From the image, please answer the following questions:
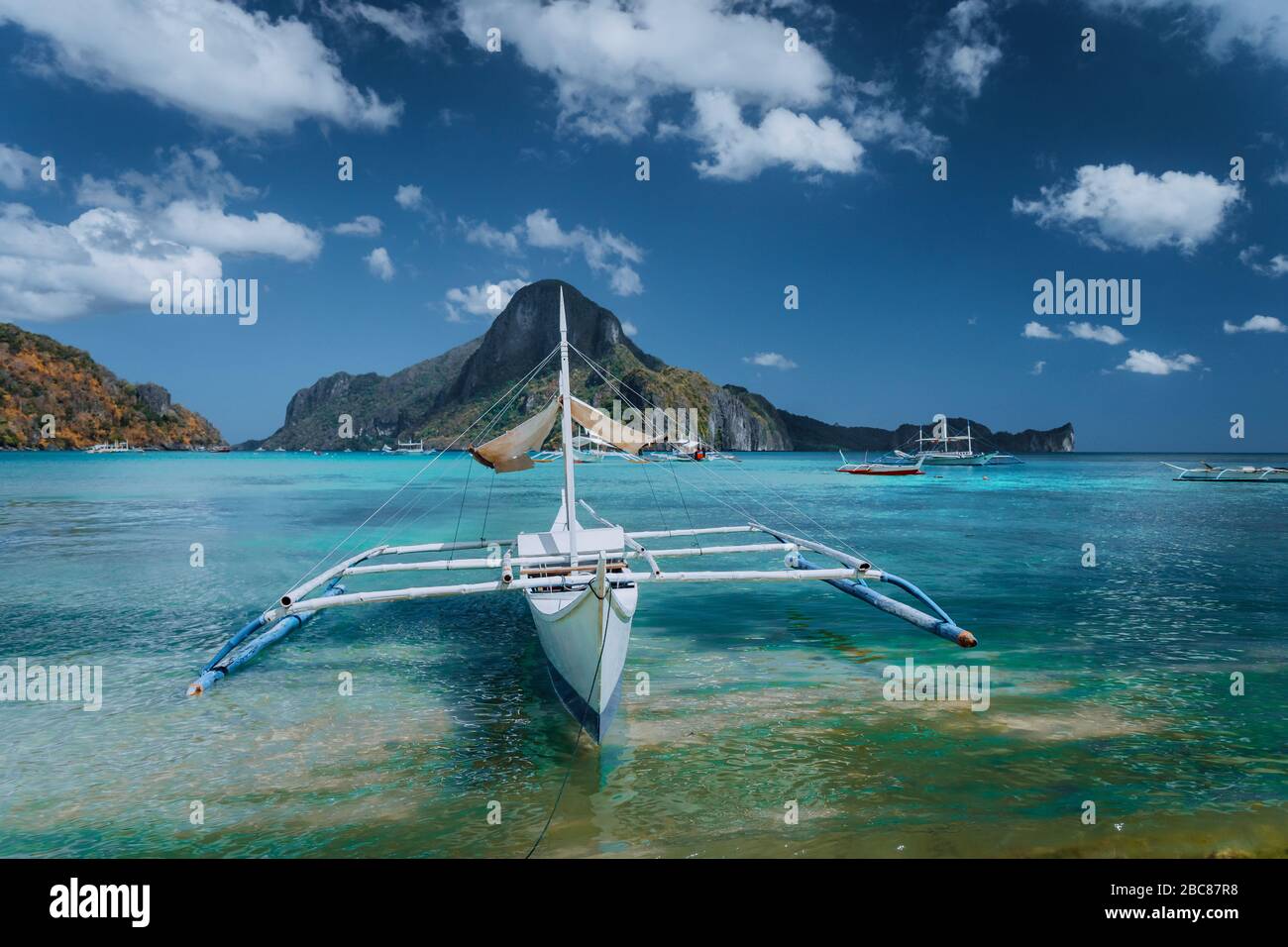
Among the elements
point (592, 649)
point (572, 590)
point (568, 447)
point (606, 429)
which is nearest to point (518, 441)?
point (606, 429)

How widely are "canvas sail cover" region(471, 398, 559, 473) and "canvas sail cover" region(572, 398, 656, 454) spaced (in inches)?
17.3

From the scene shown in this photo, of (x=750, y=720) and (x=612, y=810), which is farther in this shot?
(x=750, y=720)

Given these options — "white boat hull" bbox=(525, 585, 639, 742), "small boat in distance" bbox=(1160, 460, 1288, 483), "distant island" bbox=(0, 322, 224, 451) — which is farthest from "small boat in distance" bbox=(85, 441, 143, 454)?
"small boat in distance" bbox=(1160, 460, 1288, 483)

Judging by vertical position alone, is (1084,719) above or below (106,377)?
below

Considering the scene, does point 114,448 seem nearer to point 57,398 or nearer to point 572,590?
point 57,398

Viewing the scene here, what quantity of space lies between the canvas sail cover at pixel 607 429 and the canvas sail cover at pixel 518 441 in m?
0.44

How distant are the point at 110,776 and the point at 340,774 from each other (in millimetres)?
2580

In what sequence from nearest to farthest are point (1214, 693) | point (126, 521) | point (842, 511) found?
1. point (1214, 693)
2. point (126, 521)
3. point (842, 511)

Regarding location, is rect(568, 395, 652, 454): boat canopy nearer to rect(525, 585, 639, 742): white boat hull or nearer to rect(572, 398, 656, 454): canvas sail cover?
rect(572, 398, 656, 454): canvas sail cover

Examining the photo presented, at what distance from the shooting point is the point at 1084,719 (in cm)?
873

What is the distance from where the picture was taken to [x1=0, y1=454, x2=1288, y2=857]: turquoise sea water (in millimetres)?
6246
